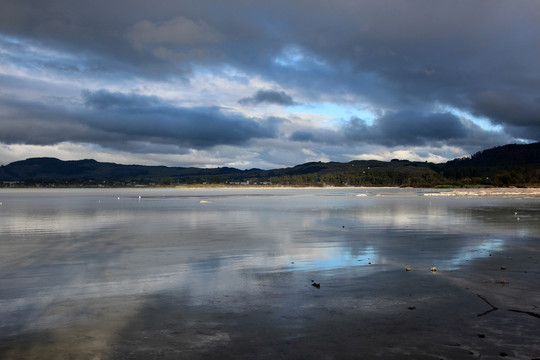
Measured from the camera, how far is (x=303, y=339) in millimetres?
9711

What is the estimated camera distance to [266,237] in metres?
29.7

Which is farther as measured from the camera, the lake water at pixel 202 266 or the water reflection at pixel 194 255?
the water reflection at pixel 194 255

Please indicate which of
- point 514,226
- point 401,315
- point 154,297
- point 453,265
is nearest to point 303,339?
point 401,315

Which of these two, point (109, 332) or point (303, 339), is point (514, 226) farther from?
point (109, 332)

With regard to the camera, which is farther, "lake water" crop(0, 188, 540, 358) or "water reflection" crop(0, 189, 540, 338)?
"water reflection" crop(0, 189, 540, 338)

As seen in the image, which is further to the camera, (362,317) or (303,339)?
(362,317)

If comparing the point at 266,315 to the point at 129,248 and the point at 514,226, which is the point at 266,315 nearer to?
the point at 129,248

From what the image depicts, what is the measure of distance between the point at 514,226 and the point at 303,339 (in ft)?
106

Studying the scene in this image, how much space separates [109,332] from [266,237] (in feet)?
65.0

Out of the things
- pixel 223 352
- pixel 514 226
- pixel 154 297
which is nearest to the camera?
pixel 223 352

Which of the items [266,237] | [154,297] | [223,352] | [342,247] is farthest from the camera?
[266,237]

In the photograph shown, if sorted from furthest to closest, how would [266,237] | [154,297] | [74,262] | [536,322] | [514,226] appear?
[514,226] → [266,237] → [74,262] → [154,297] → [536,322]

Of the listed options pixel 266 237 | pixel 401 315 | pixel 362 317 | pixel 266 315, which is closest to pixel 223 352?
pixel 266 315

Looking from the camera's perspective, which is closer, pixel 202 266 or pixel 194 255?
pixel 202 266
